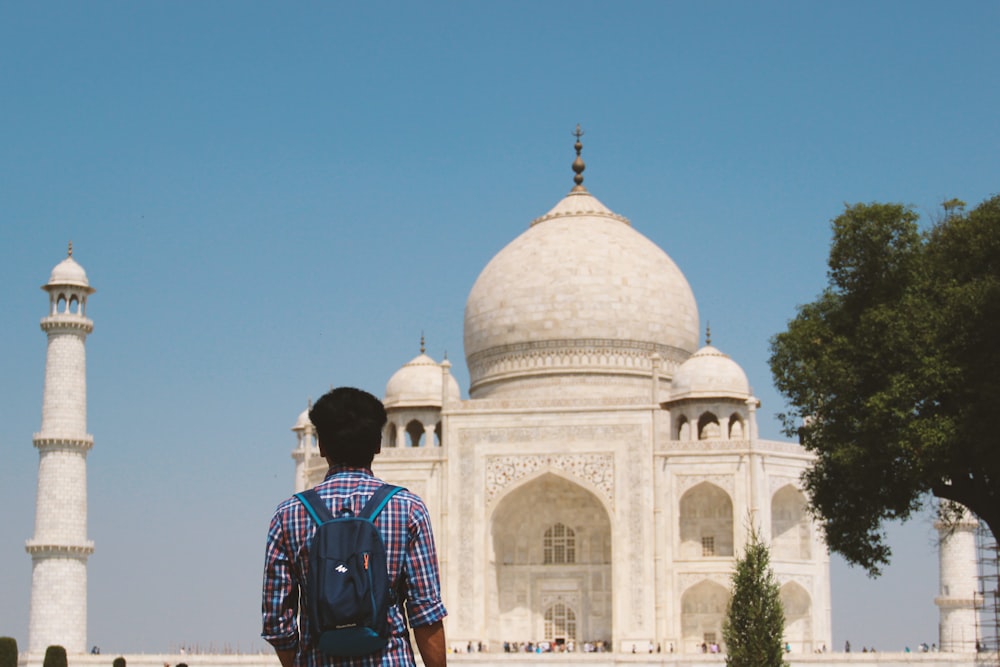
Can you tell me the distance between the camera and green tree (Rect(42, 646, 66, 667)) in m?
23.8

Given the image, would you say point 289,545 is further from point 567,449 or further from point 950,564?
point 950,564

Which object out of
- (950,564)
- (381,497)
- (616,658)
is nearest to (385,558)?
(381,497)

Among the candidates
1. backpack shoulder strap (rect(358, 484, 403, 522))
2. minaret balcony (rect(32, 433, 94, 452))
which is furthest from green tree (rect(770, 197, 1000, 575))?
minaret balcony (rect(32, 433, 94, 452))

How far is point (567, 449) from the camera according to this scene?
29.2 meters

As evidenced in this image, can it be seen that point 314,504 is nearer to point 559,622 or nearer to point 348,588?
point 348,588

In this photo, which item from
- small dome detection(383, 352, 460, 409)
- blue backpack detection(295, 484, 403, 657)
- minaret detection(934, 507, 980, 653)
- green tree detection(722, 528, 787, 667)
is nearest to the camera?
blue backpack detection(295, 484, 403, 657)

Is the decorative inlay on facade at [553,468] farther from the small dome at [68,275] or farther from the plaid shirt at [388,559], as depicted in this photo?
the plaid shirt at [388,559]

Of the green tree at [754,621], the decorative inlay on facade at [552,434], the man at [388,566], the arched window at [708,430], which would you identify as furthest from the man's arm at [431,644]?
the arched window at [708,430]

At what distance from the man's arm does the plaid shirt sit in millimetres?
23

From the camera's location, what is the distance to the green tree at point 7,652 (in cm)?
2302

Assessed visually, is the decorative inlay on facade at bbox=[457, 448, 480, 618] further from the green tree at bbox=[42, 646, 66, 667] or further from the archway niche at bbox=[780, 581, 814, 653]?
the green tree at bbox=[42, 646, 66, 667]

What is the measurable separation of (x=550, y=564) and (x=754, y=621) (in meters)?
12.5

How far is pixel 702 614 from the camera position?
28.6 metres

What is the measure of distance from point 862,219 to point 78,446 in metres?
17.2
